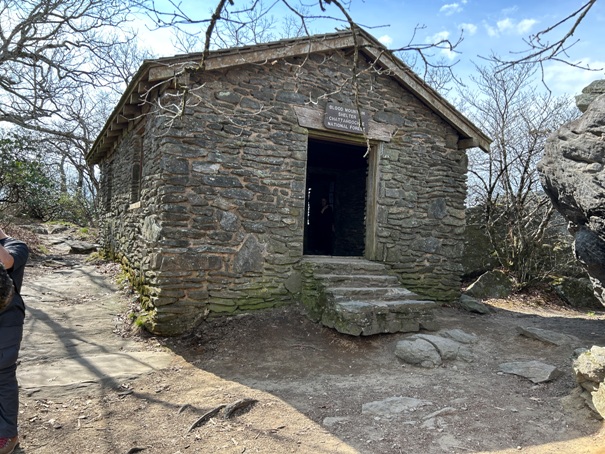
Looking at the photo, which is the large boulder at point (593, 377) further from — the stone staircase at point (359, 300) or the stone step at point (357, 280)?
the stone step at point (357, 280)

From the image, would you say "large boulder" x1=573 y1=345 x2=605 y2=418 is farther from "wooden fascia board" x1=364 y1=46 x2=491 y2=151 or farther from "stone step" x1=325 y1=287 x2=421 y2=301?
"wooden fascia board" x1=364 y1=46 x2=491 y2=151

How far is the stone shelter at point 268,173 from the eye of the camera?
208 inches

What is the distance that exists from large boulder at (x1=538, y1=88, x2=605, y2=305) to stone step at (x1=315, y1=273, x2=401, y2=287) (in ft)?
9.32

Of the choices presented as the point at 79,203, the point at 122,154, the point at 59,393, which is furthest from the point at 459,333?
the point at 79,203

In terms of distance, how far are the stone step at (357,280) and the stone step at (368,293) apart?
19cm

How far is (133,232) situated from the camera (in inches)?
272

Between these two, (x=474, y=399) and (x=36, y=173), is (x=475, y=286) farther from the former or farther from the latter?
(x=36, y=173)

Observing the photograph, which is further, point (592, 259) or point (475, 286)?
point (475, 286)

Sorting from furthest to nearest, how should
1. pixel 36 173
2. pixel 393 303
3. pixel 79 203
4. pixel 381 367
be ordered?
pixel 79 203 < pixel 36 173 < pixel 393 303 < pixel 381 367

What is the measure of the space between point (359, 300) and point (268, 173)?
2.19 metres

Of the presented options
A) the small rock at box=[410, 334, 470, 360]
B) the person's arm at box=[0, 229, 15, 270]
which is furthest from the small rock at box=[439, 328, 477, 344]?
the person's arm at box=[0, 229, 15, 270]

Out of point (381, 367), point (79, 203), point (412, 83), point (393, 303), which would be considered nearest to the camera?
point (381, 367)

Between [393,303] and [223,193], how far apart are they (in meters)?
2.71

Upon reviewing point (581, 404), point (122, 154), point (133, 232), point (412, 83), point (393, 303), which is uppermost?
point (412, 83)
